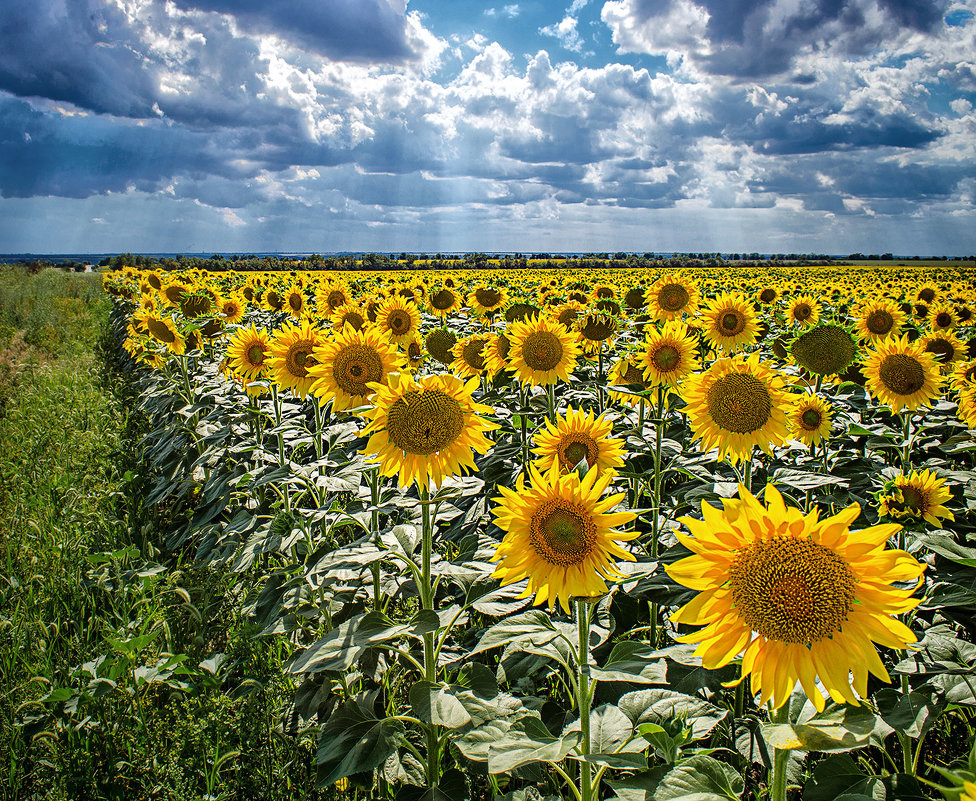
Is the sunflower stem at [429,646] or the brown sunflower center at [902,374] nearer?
the sunflower stem at [429,646]

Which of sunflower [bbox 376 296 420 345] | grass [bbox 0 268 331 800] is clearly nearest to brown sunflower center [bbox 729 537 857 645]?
grass [bbox 0 268 331 800]

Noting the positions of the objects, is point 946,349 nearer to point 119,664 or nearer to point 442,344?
point 442,344

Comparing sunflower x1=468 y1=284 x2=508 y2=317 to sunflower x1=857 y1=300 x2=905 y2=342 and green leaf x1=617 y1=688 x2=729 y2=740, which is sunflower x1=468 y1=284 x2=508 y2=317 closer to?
sunflower x1=857 y1=300 x2=905 y2=342

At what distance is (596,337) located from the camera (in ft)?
17.0

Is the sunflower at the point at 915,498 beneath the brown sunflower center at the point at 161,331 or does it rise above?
beneath

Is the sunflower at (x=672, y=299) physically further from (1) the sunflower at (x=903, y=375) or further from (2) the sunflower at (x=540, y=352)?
(2) the sunflower at (x=540, y=352)

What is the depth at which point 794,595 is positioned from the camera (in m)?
1.28

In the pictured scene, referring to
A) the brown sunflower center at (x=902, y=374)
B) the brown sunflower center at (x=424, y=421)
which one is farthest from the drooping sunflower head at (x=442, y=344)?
the brown sunflower center at (x=902, y=374)

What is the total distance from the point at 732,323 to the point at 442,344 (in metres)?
2.49

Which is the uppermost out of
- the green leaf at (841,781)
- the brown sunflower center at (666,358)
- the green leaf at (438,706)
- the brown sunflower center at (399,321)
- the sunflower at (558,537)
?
the brown sunflower center at (399,321)

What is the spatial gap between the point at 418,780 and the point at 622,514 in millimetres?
1624

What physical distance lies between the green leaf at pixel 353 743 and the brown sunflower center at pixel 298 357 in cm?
211

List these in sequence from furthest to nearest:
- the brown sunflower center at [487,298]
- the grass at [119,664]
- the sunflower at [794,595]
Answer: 1. the brown sunflower center at [487,298]
2. the grass at [119,664]
3. the sunflower at [794,595]

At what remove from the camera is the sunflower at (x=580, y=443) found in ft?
7.91
